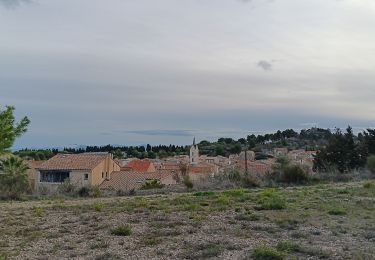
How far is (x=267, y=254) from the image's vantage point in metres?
6.34

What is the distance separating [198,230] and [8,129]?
4649 mm

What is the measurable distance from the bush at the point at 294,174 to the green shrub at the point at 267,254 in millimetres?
13720

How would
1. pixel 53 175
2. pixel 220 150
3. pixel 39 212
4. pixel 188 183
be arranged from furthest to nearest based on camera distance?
1. pixel 220 150
2. pixel 53 175
3. pixel 188 183
4. pixel 39 212

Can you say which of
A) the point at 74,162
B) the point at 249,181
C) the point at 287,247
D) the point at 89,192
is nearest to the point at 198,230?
the point at 287,247

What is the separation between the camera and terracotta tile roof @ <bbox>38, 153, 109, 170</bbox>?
149 ft

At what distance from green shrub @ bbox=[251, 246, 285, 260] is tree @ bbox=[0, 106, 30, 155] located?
242 inches

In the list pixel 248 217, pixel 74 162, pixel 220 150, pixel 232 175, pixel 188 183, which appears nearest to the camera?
pixel 248 217

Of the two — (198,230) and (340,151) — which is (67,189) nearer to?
(198,230)

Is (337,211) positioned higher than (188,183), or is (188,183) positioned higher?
(188,183)

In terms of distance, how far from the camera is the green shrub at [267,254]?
6.27 m

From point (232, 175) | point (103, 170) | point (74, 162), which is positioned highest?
point (74, 162)

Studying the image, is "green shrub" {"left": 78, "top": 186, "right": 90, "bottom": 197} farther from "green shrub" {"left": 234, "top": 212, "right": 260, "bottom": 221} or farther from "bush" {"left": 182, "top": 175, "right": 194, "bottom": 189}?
"green shrub" {"left": 234, "top": 212, "right": 260, "bottom": 221}

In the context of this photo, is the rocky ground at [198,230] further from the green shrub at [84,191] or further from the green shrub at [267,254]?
the green shrub at [84,191]

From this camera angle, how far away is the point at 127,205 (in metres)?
12.3
